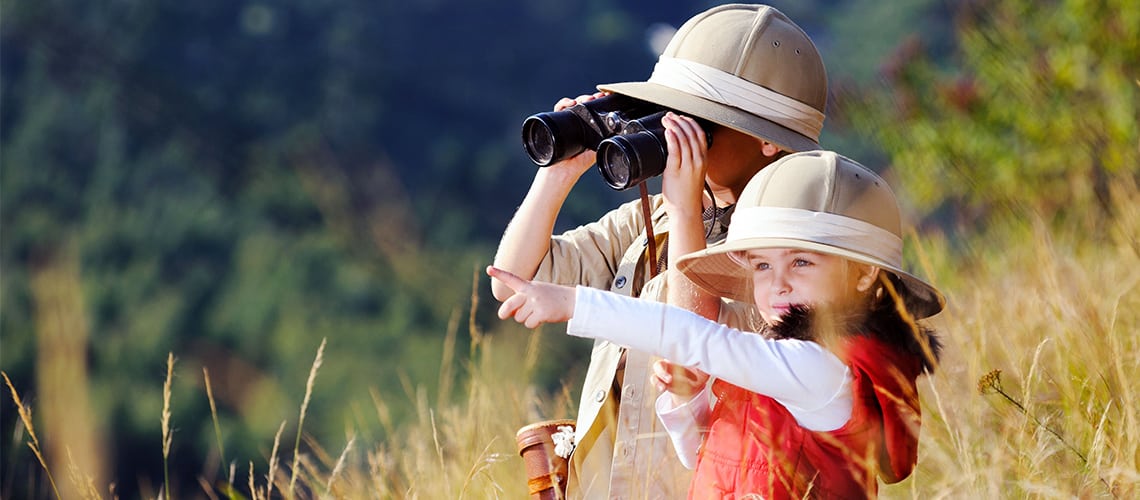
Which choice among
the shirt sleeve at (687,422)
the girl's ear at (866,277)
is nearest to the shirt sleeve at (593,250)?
the shirt sleeve at (687,422)

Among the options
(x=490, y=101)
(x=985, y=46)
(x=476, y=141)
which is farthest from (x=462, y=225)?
(x=985, y=46)

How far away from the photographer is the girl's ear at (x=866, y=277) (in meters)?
1.60

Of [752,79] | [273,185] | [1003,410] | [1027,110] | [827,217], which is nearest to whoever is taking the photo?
[827,217]

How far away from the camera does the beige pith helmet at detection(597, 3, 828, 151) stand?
1749 mm

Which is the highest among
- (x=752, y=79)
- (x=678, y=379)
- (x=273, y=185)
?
(x=752, y=79)

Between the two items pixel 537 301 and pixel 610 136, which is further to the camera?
pixel 610 136

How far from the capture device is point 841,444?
148cm

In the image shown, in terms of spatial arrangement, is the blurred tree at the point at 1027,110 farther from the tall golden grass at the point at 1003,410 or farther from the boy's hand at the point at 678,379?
the boy's hand at the point at 678,379

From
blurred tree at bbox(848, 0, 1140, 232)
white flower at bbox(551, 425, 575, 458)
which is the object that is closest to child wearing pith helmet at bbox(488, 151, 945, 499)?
white flower at bbox(551, 425, 575, 458)

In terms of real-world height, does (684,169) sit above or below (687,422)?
above

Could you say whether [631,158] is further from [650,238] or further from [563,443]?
[563,443]

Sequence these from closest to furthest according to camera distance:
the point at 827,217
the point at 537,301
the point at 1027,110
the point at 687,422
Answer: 1. the point at 537,301
2. the point at 827,217
3. the point at 687,422
4. the point at 1027,110

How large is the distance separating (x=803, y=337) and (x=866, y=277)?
146 millimetres

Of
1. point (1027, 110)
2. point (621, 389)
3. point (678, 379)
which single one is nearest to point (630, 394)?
point (621, 389)
